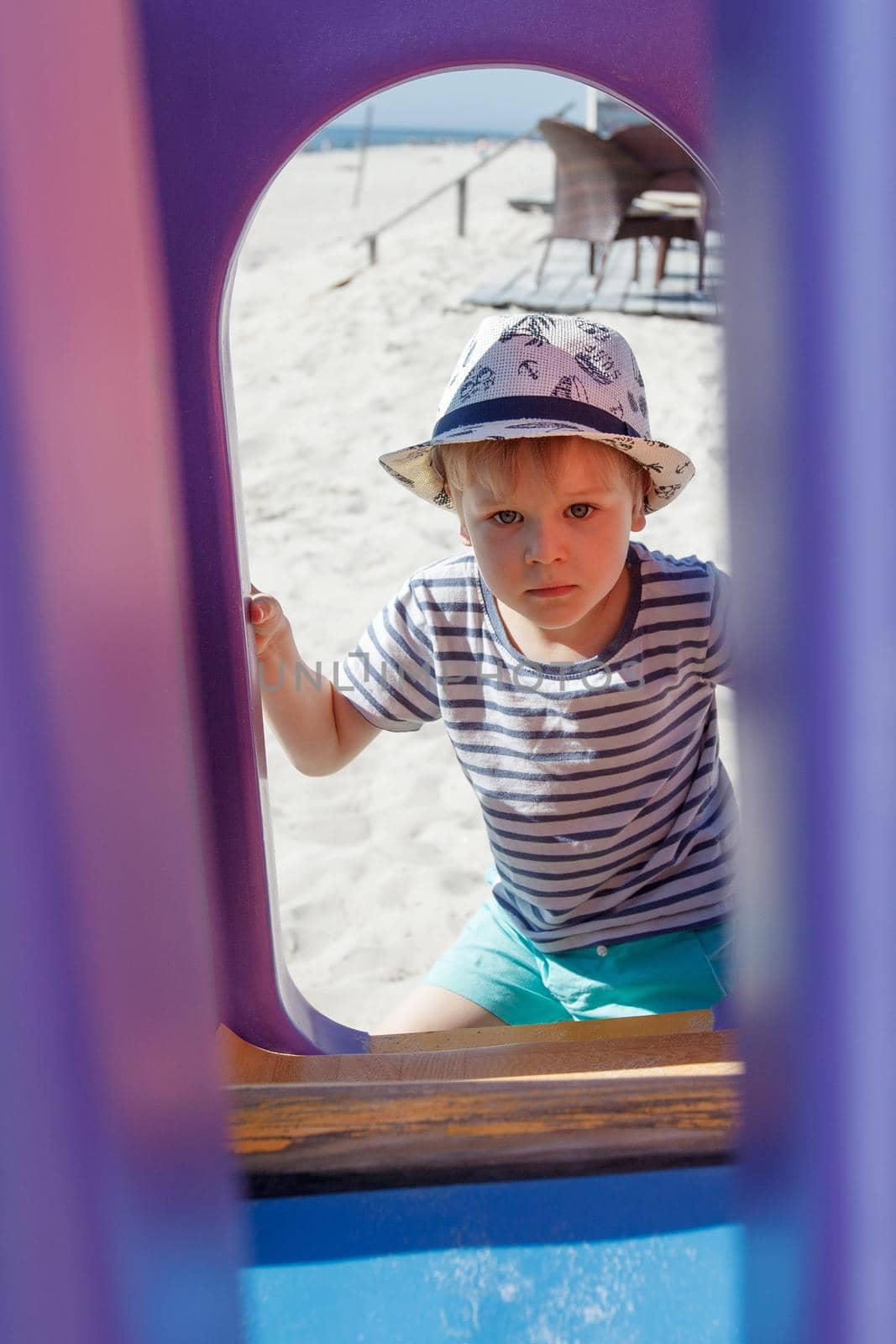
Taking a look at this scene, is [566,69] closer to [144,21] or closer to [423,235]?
[144,21]

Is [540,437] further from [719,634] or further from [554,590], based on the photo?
[719,634]

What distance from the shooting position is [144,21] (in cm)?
122

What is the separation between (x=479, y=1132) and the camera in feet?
2.57

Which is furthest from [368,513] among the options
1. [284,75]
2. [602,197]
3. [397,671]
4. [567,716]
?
[602,197]

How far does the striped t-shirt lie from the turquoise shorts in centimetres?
2

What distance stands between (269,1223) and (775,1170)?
1.57 feet

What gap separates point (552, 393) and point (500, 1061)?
72cm

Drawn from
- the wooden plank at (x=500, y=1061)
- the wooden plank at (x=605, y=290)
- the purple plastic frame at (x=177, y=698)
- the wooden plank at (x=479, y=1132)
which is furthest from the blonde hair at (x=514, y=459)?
the wooden plank at (x=605, y=290)

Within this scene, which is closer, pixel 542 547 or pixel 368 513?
pixel 542 547

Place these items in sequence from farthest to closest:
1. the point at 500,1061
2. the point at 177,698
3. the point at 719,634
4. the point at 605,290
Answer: the point at 605,290 < the point at 719,634 < the point at 500,1061 < the point at 177,698

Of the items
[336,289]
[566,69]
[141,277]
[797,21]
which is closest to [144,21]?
[566,69]

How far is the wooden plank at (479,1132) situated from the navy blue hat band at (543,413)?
31.5 inches

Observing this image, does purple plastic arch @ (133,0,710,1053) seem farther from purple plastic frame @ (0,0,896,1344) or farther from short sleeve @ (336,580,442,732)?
purple plastic frame @ (0,0,896,1344)

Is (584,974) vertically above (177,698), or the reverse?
(177,698)
